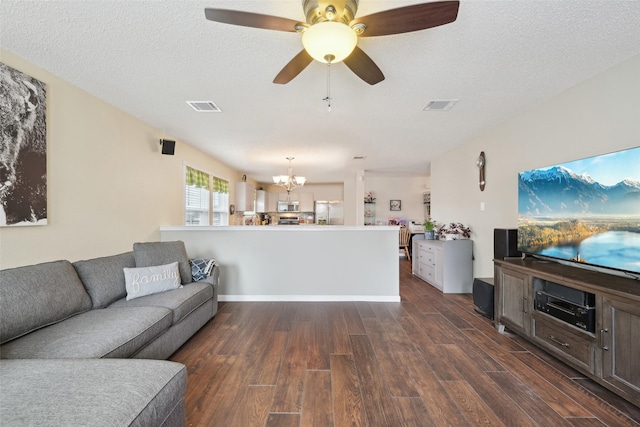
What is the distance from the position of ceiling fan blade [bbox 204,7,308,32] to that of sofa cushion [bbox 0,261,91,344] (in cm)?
204

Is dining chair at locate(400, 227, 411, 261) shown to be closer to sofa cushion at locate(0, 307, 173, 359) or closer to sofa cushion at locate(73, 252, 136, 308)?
sofa cushion at locate(0, 307, 173, 359)

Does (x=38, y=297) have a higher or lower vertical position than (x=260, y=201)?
lower

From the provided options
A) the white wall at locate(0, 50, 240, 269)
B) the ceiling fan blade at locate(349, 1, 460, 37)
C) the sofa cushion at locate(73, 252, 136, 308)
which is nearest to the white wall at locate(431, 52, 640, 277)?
the ceiling fan blade at locate(349, 1, 460, 37)

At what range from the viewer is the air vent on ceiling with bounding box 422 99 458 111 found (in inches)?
110

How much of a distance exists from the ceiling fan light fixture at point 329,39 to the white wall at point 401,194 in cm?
691

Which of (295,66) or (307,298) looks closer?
(295,66)

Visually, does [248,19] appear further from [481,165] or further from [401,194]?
[401,194]

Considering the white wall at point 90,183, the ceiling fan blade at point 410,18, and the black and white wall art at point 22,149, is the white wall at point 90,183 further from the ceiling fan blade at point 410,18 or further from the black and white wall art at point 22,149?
the ceiling fan blade at point 410,18

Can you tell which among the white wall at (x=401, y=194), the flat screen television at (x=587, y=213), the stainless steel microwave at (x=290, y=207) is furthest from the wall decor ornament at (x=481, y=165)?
the stainless steel microwave at (x=290, y=207)

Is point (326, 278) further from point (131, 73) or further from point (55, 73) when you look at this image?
point (55, 73)

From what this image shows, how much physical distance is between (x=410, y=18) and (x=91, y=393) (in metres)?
2.24

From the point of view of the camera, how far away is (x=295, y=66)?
179 centimetres

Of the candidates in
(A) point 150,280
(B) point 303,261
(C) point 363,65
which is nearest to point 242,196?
(B) point 303,261

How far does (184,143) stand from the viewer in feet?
14.1
